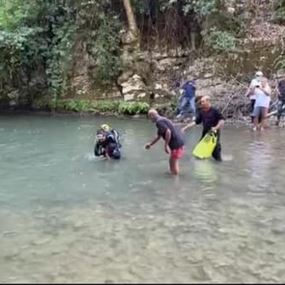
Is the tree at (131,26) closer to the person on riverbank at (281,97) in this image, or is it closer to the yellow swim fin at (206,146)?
the person on riverbank at (281,97)

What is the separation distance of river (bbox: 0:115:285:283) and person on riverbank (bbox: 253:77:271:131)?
2.88 meters

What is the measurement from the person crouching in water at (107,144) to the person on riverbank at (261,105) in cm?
616

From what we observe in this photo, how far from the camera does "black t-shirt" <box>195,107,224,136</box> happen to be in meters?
13.0

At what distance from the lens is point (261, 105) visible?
17.9m

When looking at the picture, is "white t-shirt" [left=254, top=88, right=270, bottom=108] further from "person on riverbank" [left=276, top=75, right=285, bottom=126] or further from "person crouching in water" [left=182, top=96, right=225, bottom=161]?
"person crouching in water" [left=182, top=96, right=225, bottom=161]

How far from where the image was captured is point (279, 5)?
77.2 ft

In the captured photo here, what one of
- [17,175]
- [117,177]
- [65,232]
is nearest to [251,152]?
[117,177]

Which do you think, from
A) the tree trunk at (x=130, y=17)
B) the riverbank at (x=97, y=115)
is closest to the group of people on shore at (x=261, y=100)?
the riverbank at (x=97, y=115)

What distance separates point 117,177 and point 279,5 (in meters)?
14.8

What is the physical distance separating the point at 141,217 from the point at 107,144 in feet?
16.4

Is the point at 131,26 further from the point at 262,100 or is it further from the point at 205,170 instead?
the point at 205,170

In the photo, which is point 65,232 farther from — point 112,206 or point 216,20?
point 216,20

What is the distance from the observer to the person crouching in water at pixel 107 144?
13.2 metres

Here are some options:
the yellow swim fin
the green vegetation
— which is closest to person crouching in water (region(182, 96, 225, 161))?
the yellow swim fin
